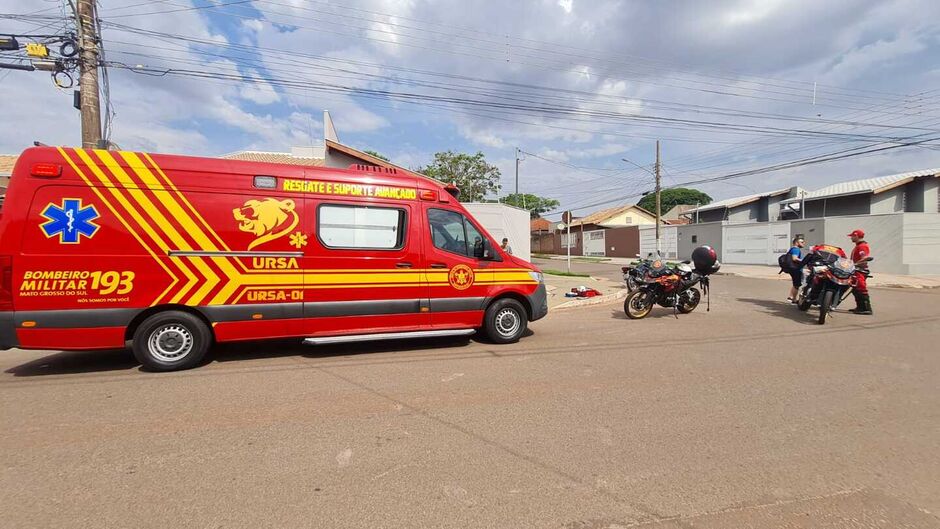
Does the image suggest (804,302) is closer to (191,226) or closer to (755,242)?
(191,226)

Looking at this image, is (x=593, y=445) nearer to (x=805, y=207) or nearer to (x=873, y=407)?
(x=873, y=407)

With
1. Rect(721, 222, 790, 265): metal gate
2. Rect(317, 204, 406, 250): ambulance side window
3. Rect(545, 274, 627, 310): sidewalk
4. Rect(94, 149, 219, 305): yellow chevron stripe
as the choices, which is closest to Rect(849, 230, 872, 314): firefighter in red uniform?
Rect(545, 274, 627, 310): sidewalk

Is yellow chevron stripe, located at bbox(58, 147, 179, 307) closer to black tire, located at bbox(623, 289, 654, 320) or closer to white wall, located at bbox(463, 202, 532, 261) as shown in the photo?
black tire, located at bbox(623, 289, 654, 320)

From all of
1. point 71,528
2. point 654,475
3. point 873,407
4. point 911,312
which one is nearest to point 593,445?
point 654,475

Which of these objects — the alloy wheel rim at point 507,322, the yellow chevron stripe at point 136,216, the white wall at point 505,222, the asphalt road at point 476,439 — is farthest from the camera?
the white wall at point 505,222

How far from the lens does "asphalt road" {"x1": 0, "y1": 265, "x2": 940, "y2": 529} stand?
2400 millimetres

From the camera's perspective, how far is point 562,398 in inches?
160

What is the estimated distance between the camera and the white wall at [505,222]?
53.5 ft

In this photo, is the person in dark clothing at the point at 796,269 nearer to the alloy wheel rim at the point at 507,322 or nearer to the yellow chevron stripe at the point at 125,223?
the alloy wheel rim at the point at 507,322

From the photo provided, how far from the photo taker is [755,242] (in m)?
24.2

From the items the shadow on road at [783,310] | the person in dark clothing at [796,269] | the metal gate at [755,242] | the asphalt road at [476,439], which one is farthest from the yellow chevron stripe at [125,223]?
the metal gate at [755,242]

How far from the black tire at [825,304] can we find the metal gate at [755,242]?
16.9m

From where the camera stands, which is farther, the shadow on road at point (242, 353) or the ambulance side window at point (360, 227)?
the ambulance side window at point (360, 227)

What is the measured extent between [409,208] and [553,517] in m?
4.26
